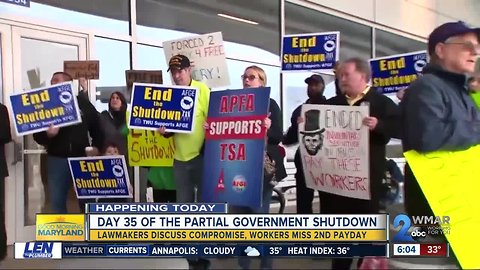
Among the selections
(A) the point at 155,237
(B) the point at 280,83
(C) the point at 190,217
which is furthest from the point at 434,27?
(A) the point at 155,237

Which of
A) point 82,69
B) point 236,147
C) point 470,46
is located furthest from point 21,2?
point 470,46

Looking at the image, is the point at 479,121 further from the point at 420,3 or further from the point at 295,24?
the point at 295,24

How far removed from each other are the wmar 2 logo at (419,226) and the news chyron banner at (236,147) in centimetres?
97

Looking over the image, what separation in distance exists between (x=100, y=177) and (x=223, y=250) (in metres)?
1.25

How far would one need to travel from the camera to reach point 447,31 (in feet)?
11.7

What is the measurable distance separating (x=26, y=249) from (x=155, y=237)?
0.93 metres

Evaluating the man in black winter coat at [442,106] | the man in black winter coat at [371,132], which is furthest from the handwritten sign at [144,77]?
the man in black winter coat at [442,106]

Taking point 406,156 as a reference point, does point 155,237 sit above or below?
below

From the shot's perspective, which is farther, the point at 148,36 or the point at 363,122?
the point at 148,36

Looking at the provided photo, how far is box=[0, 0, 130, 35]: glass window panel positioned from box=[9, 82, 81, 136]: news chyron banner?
3.45 feet

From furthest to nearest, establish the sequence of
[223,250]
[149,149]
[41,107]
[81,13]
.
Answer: [81,13] < [149,149] < [41,107] < [223,250]

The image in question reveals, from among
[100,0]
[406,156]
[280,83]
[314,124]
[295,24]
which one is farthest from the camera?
[100,0]

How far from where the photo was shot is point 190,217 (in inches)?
139

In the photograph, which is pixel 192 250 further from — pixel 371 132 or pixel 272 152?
pixel 371 132
